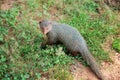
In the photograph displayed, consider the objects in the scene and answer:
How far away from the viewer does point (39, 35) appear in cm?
501

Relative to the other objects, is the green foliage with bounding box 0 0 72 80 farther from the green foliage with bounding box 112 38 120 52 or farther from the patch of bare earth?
the green foliage with bounding box 112 38 120 52

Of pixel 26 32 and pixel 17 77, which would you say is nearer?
pixel 17 77

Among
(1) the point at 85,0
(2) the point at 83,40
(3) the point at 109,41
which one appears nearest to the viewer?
(2) the point at 83,40

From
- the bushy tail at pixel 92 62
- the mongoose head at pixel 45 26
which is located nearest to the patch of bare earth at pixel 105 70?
the bushy tail at pixel 92 62

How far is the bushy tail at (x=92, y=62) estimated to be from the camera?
15.0 ft

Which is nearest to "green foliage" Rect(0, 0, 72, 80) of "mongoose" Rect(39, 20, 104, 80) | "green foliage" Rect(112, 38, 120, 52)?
"mongoose" Rect(39, 20, 104, 80)

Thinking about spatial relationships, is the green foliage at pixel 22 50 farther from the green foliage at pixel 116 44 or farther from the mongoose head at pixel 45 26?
the green foliage at pixel 116 44

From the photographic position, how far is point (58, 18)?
549 cm

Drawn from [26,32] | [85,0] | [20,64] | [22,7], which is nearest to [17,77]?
[20,64]

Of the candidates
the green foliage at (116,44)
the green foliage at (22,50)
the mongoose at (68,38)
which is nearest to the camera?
the green foliage at (22,50)

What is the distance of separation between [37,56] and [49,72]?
0.30m

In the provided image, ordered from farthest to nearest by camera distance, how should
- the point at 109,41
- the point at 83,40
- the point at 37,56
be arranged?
the point at 109,41 < the point at 83,40 < the point at 37,56

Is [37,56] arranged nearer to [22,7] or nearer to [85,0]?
[22,7]

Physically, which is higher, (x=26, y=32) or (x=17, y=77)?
(x=26, y=32)
